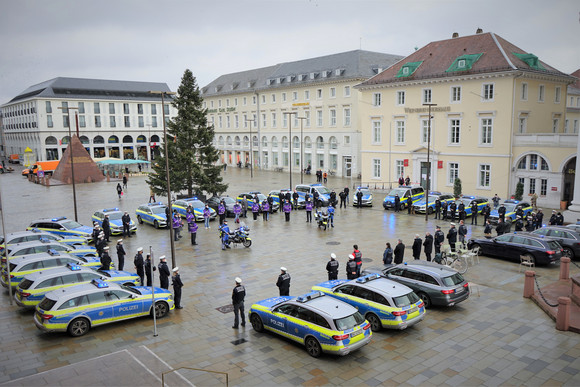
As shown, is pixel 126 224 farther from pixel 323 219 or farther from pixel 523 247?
pixel 523 247

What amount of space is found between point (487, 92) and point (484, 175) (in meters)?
6.91

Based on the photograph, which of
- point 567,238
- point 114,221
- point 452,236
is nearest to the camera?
point 567,238

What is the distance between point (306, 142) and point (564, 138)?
3424 centimetres

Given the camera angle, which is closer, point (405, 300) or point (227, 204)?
point (405, 300)

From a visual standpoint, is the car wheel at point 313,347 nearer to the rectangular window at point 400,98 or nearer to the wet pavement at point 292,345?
the wet pavement at point 292,345

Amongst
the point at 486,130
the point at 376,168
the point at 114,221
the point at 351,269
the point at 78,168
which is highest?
the point at 486,130

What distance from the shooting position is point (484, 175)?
37.8 m

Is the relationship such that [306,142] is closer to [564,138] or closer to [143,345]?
[564,138]

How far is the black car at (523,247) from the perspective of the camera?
735 inches

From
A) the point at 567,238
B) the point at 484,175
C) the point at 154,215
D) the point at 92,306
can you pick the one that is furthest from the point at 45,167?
the point at 567,238

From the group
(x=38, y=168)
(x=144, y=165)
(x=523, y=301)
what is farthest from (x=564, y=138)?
(x=144, y=165)

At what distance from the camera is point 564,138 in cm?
3284

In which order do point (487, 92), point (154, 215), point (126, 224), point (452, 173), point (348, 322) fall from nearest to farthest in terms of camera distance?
point (348, 322)
point (126, 224)
point (154, 215)
point (487, 92)
point (452, 173)

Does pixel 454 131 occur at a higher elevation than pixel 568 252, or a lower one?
higher
